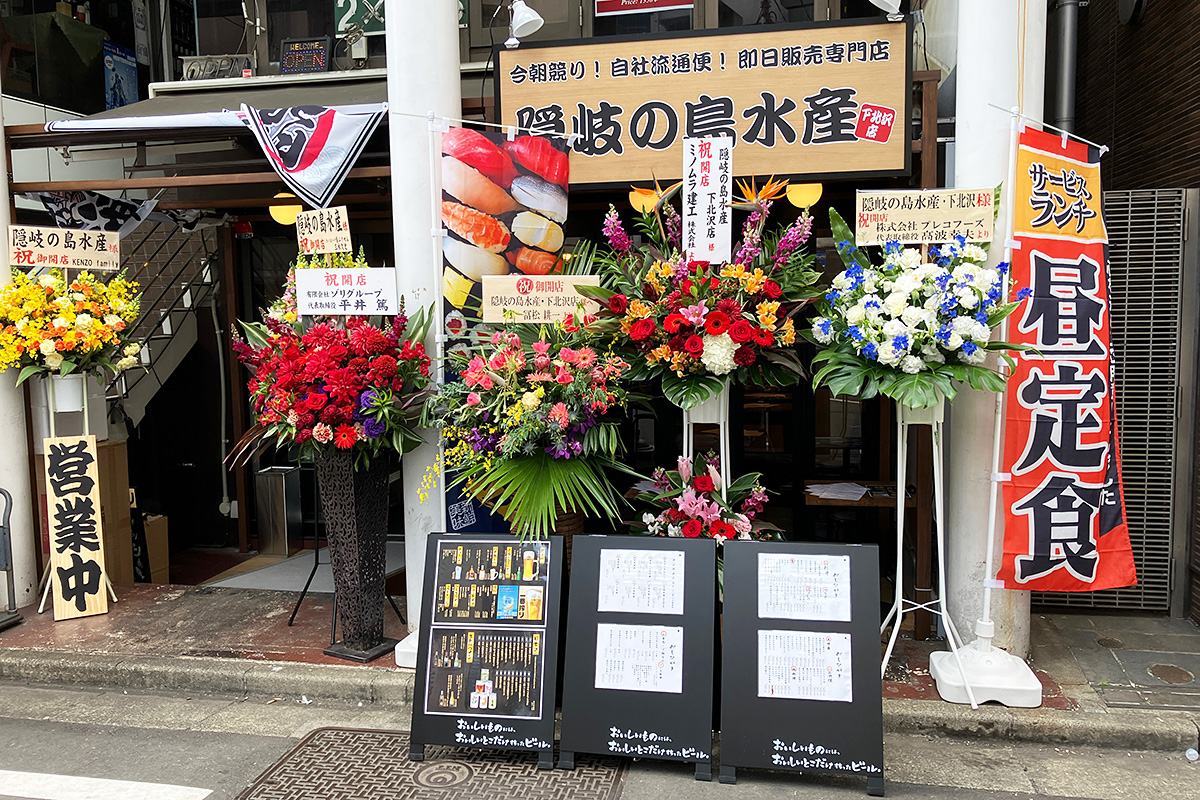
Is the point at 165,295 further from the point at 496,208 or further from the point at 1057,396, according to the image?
the point at 1057,396

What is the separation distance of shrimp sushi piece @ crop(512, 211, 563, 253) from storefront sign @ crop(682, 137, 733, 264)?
1.04 meters

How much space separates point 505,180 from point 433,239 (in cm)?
56

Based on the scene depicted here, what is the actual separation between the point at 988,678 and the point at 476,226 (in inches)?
145

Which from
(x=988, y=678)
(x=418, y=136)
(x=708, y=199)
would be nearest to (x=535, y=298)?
(x=708, y=199)

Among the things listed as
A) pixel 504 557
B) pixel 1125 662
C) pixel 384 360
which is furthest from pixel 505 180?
pixel 1125 662

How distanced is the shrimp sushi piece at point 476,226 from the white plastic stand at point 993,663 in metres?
2.73

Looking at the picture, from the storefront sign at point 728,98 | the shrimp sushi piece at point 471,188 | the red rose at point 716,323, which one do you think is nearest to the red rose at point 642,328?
the red rose at point 716,323

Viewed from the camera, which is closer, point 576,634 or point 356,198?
point 576,634

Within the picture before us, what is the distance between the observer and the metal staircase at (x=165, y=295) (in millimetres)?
8695

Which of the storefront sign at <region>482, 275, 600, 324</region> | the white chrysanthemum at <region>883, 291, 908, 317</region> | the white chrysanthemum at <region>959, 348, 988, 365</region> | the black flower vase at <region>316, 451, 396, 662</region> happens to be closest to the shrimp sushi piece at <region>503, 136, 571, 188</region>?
the storefront sign at <region>482, 275, 600, 324</region>

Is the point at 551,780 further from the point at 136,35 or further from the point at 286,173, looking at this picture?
the point at 136,35

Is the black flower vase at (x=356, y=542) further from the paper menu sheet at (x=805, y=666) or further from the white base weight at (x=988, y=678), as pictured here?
the white base weight at (x=988, y=678)

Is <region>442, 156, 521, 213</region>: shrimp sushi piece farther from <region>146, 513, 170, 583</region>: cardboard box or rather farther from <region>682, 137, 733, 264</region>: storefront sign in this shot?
<region>146, 513, 170, 583</region>: cardboard box

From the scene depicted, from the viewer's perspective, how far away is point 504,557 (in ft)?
14.2
